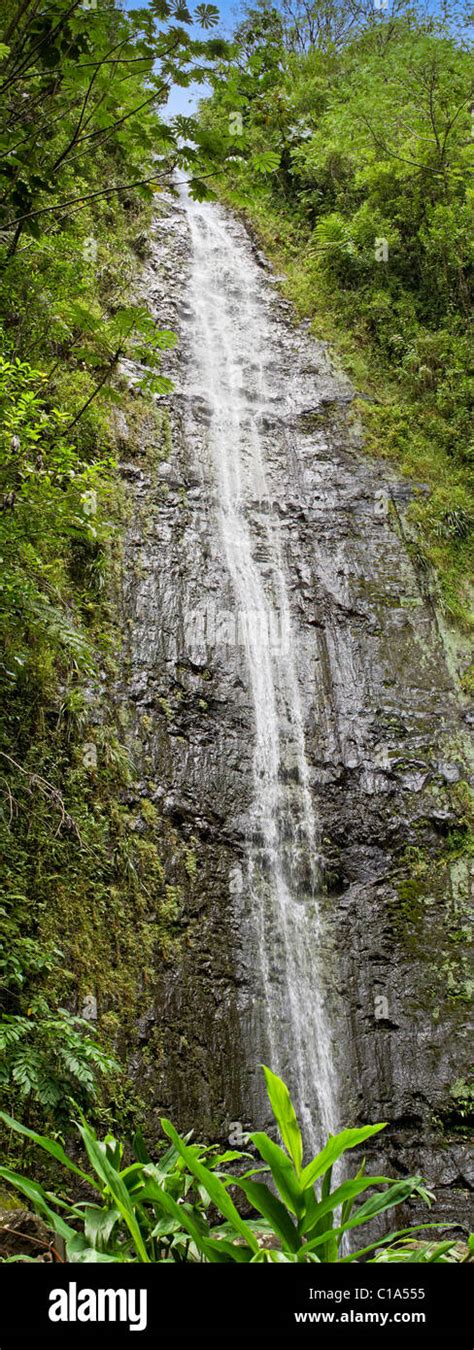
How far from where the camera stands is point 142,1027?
5.43 meters

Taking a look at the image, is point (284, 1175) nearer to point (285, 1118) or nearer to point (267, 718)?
point (285, 1118)

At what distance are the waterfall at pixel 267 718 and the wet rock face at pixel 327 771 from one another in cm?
9

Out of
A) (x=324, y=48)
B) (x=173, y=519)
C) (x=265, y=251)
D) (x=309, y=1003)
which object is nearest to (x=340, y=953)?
(x=309, y=1003)

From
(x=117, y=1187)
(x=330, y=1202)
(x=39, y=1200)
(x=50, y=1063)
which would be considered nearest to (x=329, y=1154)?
(x=330, y=1202)

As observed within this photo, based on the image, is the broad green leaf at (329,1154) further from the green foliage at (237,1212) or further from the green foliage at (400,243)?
the green foliage at (400,243)

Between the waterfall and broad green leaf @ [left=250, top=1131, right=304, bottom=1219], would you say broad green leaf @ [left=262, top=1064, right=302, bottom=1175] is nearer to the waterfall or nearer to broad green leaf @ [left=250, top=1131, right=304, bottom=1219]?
broad green leaf @ [left=250, top=1131, right=304, bottom=1219]

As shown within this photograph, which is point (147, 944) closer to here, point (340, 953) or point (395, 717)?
point (340, 953)

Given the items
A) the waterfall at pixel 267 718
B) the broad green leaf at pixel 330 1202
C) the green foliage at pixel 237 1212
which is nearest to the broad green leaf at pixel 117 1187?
the green foliage at pixel 237 1212

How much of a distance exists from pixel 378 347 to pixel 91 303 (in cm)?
435
